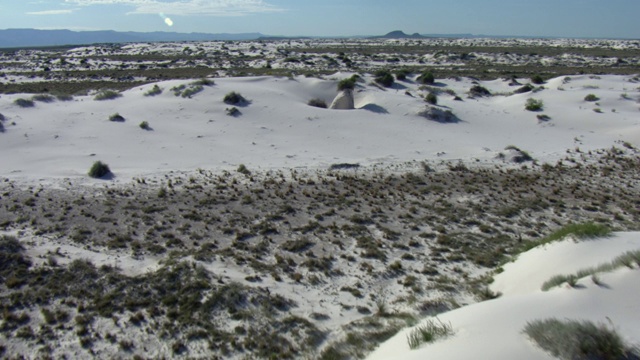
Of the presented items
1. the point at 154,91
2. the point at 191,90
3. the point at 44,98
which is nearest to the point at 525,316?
the point at 191,90

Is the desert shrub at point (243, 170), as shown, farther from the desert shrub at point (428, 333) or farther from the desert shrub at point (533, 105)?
the desert shrub at point (533, 105)

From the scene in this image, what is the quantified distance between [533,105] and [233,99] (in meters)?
20.3

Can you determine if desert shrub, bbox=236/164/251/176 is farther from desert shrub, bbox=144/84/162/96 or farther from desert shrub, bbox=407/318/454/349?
desert shrub, bbox=144/84/162/96

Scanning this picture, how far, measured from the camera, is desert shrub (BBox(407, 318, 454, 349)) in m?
→ 6.67

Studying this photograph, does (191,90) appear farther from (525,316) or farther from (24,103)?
(525,316)

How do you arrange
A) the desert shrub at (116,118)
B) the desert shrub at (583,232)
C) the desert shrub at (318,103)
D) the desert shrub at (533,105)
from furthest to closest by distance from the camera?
1. the desert shrub at (318,103)
2. the desert shrub at (533,105)
3. the desert shrub at (116,118)
4. the desert shrub at (583,232)

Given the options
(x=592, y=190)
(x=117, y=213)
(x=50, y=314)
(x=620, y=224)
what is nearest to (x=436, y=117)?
(x=592, y=190)

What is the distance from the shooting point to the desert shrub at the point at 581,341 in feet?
18.0

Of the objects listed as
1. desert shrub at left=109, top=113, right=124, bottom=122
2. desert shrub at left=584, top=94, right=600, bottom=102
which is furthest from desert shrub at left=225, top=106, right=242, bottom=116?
desert shrub at left=584, top=94, right=600, bottom=102

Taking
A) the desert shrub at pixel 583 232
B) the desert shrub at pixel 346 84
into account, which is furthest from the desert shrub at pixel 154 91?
the desert shrub at pixel 583 232

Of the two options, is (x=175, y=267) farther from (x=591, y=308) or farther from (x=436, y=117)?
(x=436, y=117)

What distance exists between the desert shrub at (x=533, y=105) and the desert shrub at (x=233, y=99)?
19311mm

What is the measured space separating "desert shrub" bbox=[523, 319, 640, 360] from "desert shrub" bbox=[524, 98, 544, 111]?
27482mm

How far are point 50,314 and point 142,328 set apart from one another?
194 centimetres
